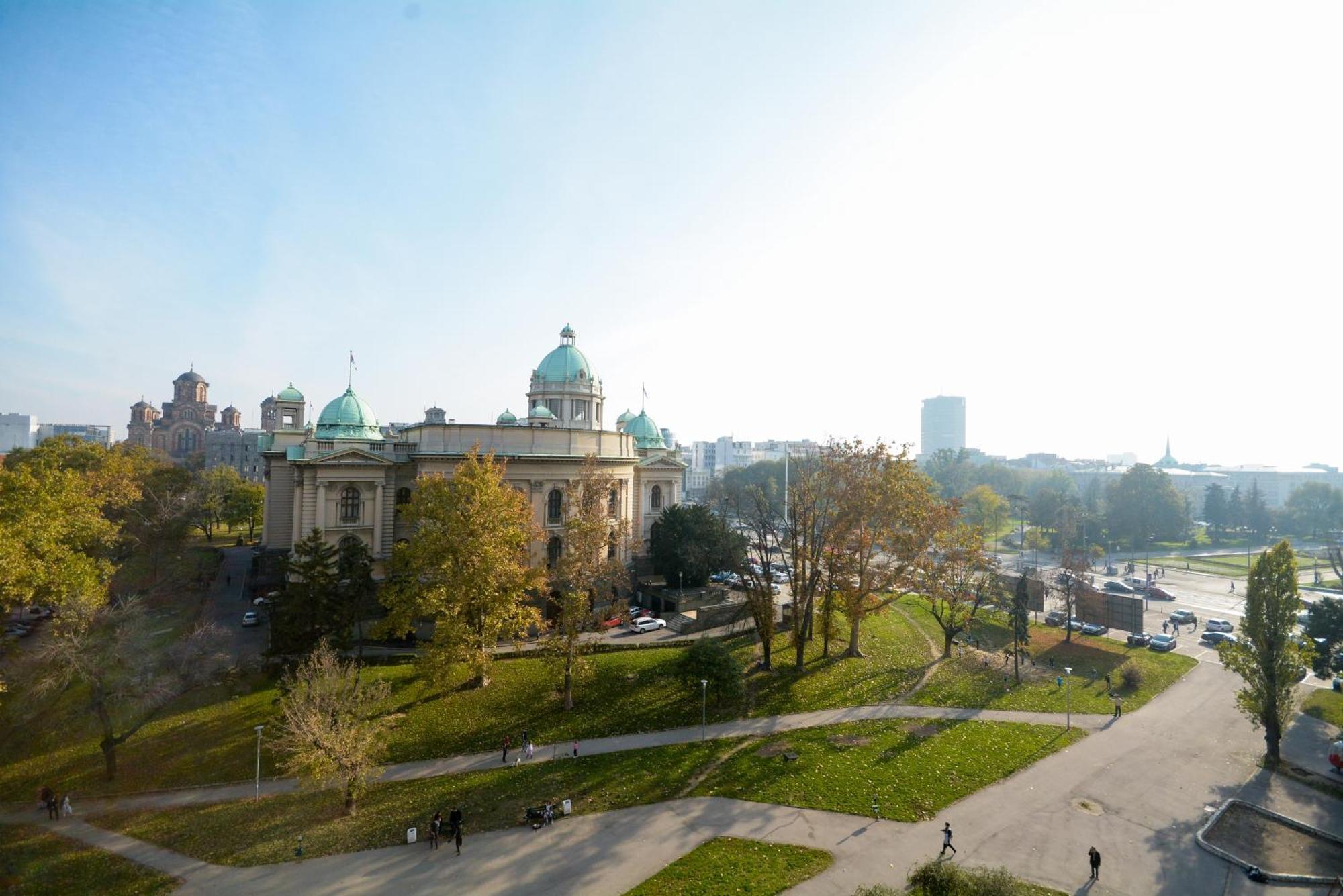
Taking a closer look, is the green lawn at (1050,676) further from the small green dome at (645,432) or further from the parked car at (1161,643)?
the small green dome at (645,432)

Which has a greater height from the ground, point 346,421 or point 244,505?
point 346,421

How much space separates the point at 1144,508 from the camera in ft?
334

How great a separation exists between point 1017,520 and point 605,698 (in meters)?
120

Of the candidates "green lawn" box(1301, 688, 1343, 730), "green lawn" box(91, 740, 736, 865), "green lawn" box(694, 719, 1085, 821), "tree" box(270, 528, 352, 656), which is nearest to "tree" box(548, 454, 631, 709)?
"green lawn" box(91, 740, 736, 865)

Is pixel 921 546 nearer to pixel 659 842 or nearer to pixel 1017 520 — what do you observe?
pixel 659 842

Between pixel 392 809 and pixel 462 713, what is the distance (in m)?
8.11

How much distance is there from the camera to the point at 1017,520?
129m

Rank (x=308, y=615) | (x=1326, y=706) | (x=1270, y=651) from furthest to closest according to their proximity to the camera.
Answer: (x=1326, y=706) < (x=308, y=615) < (x=1270, y=651)

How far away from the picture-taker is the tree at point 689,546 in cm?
5466

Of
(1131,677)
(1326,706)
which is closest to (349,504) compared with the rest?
(1131,677)

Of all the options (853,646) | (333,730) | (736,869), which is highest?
(333,730)

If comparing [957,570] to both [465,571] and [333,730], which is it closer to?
[465,571]

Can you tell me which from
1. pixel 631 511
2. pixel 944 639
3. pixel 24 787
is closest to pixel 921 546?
Result: pixel 944 639

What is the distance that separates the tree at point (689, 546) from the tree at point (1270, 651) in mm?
32199
